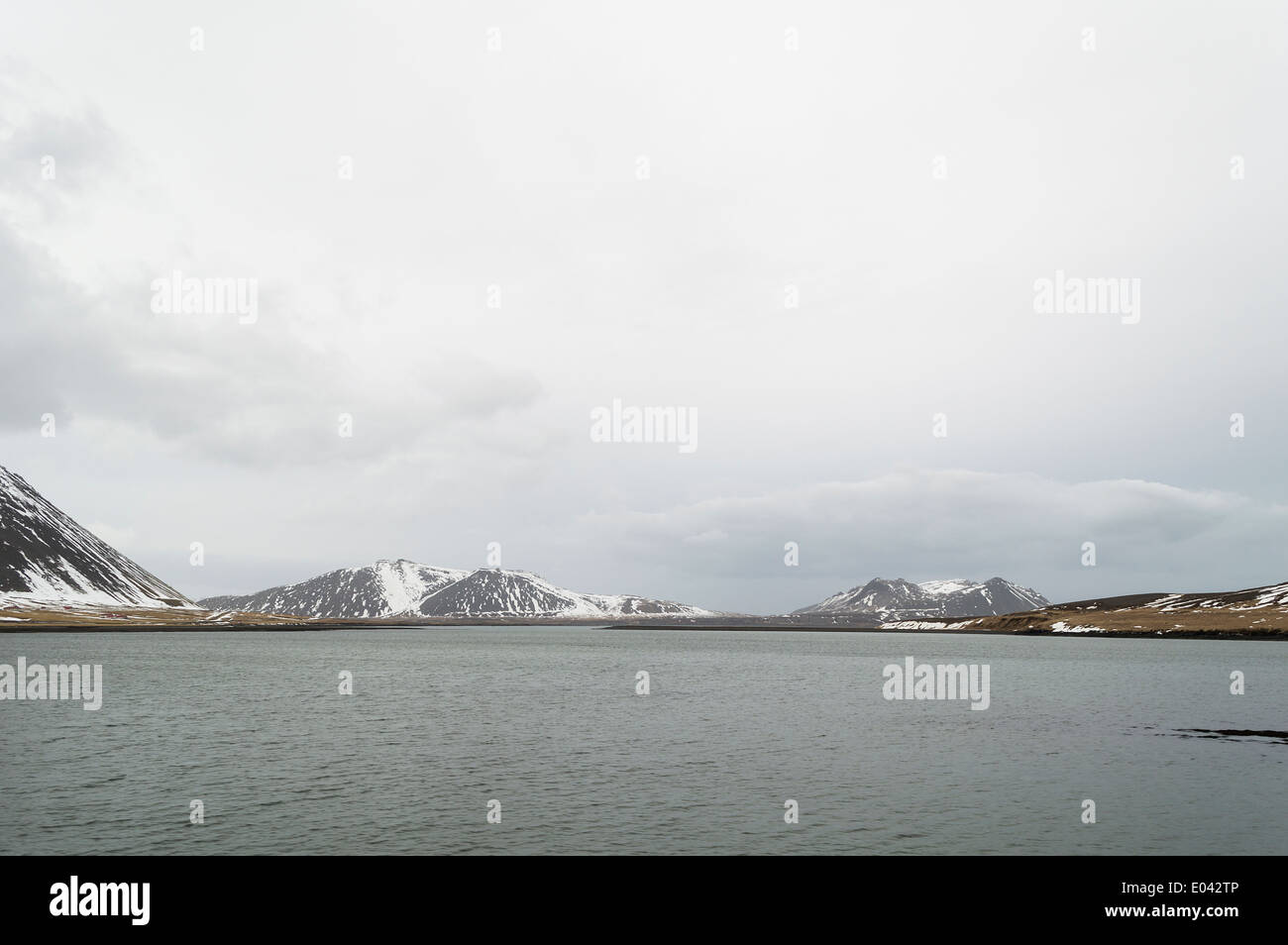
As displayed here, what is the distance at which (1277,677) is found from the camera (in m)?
116

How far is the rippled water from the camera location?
32.9m

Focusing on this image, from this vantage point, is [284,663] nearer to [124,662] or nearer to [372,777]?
[124,662]

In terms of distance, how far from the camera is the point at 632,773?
4594cm

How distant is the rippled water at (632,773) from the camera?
3288 centimetres

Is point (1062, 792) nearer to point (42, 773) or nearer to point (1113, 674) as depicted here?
point (42, 773)

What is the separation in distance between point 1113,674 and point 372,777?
125 m

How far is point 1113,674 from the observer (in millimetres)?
124688
